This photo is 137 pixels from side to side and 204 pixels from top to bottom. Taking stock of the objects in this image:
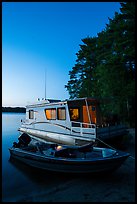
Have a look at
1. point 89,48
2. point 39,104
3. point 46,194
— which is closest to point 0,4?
point 46,194

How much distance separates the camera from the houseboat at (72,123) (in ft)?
40.1

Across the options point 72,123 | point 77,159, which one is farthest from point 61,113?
point 77,159

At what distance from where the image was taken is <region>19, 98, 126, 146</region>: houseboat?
12.2 m

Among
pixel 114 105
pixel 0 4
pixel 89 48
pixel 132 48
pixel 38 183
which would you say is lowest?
pixel 38 183

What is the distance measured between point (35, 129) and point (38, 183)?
924 centimetres

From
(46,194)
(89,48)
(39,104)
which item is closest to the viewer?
(46,194)

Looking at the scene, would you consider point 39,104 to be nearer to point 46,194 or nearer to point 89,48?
point 46,194

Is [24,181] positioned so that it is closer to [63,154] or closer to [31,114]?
[63,154]

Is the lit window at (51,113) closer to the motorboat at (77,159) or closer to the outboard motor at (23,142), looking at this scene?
the outboard motor at (23,142)

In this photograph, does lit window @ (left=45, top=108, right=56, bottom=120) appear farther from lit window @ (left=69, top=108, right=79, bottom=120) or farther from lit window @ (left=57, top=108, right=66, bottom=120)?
lit window @ (left=69, top=108, right=79, bottom=120)

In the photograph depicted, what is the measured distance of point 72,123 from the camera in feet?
43.6

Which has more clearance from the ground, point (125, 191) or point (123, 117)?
point (123, 117)

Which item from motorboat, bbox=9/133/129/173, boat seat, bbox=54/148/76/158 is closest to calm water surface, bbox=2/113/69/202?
motorboat, bbox=9/133/129/173

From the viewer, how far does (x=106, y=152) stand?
8.55m
